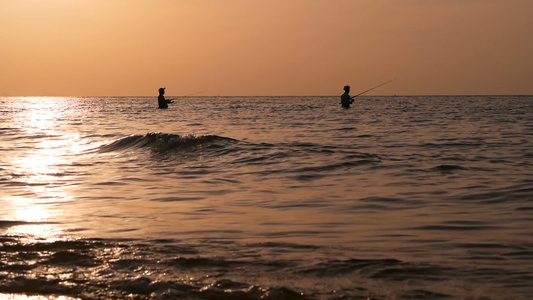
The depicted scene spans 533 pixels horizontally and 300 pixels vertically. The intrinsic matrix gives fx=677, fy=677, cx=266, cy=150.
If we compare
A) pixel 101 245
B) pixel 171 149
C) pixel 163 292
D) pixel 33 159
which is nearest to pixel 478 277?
pixel 163 292

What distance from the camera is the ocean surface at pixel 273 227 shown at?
409 cm

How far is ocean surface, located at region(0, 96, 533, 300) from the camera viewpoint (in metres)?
4.09

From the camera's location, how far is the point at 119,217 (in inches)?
256

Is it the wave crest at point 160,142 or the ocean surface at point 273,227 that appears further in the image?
the wave crest at point 160,142

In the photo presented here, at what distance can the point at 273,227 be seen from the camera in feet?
19.6

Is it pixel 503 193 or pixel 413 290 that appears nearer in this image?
pixel 413 290

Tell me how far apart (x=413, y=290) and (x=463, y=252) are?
1.11m

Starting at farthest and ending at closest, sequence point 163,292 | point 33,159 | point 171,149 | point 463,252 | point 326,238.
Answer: point 171,149, point 33,159, point 326,238, point 463,252, point 163,292

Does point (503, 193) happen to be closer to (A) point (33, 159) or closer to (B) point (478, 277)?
(B) point (478, 277)

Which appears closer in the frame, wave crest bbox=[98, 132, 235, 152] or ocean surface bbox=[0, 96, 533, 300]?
ocean surface bbox=[0, 96, 533, 300]

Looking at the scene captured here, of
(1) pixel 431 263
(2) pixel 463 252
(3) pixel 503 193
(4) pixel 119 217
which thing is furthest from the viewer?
(3) pixel 503 193

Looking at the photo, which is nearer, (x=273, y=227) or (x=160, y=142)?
(x=273, y=227)

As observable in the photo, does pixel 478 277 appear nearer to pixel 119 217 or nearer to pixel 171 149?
pixel 119 217

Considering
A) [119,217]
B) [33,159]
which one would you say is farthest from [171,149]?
[119,217]
